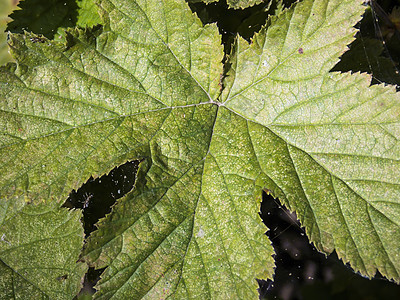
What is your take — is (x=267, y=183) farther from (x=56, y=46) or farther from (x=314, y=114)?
(x=56, y=46)

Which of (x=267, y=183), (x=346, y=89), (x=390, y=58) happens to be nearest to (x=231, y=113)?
(x=267, y=183)

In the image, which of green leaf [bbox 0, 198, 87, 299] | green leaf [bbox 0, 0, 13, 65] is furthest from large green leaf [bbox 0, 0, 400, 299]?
green leaf [bbox 0, 0, 13, 65]

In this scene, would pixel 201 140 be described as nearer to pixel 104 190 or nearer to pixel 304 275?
pixel 104 190

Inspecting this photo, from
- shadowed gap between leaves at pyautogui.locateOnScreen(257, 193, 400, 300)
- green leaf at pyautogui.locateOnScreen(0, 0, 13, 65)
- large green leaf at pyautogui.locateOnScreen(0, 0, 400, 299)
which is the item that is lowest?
shadowed gap between leaves at pyautogui.locateOnScreen(257, 193, 400, 300)

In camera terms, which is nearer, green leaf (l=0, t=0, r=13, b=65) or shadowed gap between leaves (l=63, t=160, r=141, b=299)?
shadowed gap between leaves (l=63, t=160, r=141, b=299)

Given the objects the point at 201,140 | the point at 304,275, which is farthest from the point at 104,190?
the point at 304,275

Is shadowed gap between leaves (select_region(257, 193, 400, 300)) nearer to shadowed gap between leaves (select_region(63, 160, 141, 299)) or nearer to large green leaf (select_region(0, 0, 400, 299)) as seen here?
large green leaf (select_region(0, 0, 400, 299))
